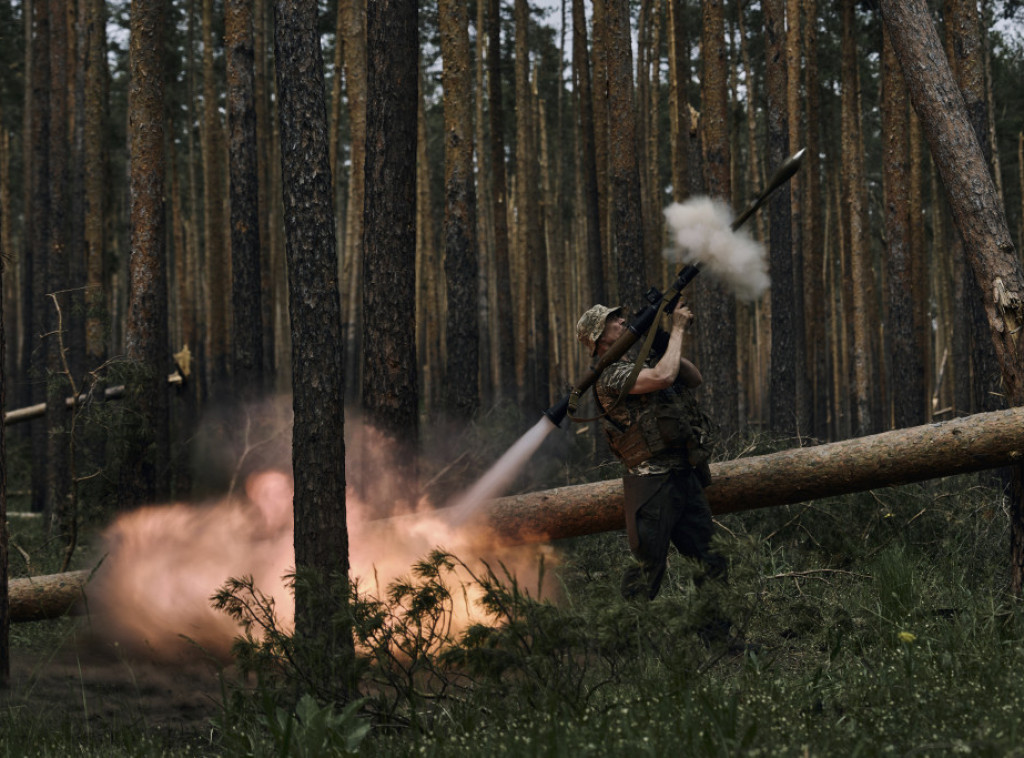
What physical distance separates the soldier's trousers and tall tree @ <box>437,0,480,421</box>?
5.86 m

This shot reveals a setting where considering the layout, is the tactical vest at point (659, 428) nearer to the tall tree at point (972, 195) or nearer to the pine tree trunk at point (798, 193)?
the tall tree at point (972, 195)

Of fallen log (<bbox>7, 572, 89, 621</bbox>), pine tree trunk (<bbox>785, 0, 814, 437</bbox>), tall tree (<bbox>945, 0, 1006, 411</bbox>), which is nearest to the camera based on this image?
fallen log (<bbox>7, 572, 89, 621</bbox>)

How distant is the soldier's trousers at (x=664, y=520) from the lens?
→ 561cm

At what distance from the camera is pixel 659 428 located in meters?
5.64

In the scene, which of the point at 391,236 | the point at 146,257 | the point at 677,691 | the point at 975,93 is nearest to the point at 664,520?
the point at 677,691

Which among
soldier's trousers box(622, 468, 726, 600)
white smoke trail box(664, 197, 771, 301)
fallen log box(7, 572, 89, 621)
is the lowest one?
fallen log box(7, 572, 89, 621)

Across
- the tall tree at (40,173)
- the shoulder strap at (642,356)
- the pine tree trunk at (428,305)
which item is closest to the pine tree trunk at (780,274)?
the shoulder strap at (642,356)

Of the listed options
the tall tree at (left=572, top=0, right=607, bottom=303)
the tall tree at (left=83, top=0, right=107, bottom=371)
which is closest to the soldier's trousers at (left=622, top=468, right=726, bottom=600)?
the tall tree at (left=83, top=0, right=107, bottom=371)

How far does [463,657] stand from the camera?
403 cm

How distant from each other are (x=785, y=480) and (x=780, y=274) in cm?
721

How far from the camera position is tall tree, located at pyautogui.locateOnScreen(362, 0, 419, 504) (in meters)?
7.11

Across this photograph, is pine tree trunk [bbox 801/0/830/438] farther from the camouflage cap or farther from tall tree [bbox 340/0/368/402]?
the camouflage cap

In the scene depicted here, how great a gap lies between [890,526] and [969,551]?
71cm

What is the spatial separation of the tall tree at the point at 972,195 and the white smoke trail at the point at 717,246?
4.30 feet
